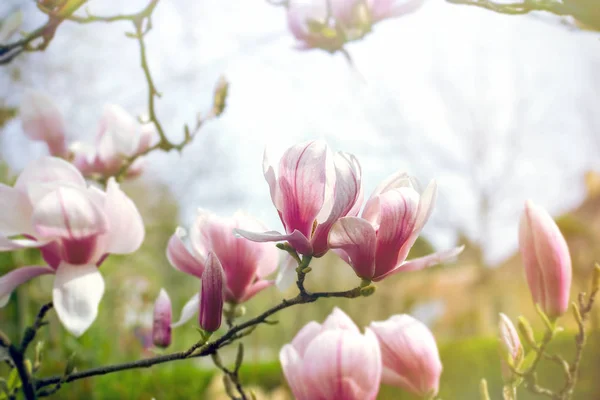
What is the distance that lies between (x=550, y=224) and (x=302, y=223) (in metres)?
0.23

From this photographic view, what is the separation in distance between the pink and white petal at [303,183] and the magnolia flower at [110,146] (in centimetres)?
42

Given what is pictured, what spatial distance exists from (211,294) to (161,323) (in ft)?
0.61

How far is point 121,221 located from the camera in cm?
48

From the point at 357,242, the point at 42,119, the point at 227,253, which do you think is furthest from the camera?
the point at 42,119

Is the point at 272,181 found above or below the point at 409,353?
above

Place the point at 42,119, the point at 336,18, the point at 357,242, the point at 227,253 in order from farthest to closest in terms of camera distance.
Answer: the point at 336,18 < the point at 42,119 < the point at 227,253 < the point at 357,242

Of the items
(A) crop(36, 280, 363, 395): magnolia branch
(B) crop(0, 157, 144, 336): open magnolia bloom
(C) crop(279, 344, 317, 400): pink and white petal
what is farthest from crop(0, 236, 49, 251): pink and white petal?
(C) crop(279, 344, 317, 400): pink and white petal

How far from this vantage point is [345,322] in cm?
48

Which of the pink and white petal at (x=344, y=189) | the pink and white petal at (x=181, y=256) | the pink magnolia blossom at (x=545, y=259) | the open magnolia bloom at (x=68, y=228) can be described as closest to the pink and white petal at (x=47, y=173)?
the open magnolia bloom at (x=68, y=228)

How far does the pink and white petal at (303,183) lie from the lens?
17.3 inches

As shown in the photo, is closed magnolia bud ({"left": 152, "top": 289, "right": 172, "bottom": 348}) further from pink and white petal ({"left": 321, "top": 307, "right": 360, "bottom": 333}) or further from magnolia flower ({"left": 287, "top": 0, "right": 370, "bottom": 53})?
magnolia flower ({"left": 287, "top": 0, "right": 370, "bottom": 53})

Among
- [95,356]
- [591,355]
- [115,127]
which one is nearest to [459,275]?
[591,355]

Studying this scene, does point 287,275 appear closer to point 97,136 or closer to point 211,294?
point 211,294

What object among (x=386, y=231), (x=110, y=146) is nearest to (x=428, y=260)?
(x=386, y=231)
